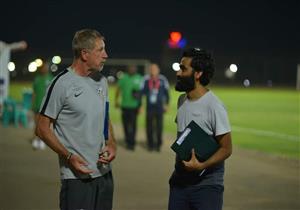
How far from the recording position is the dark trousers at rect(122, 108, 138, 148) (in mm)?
16344

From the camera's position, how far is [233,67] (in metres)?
6.92

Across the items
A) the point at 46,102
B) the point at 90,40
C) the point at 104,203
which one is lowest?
the point at 104,203

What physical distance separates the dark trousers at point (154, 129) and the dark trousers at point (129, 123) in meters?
0.39

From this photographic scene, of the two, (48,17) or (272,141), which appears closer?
(272,141)

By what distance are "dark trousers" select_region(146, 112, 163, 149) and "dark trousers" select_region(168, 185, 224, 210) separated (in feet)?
34.8

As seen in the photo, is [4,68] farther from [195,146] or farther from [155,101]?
[195,146]

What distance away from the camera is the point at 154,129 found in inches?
651

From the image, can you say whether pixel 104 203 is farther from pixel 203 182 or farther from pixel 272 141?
pixel 272 141

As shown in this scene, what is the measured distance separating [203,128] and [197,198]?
1.76 ft

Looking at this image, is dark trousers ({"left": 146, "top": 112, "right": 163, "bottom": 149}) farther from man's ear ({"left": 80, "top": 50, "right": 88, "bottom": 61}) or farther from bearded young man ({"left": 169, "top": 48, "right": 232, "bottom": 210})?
man's ear ({"left": 80, "top": 50, "right": 88, "bottom": 61})

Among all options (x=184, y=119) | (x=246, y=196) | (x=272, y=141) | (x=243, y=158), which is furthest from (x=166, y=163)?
(x=184, y=119)

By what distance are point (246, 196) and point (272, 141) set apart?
30.5 ft

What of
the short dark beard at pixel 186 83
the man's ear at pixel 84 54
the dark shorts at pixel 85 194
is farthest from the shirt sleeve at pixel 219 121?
the man's ear at pixel 84 54

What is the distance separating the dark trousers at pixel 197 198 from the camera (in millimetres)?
5297
